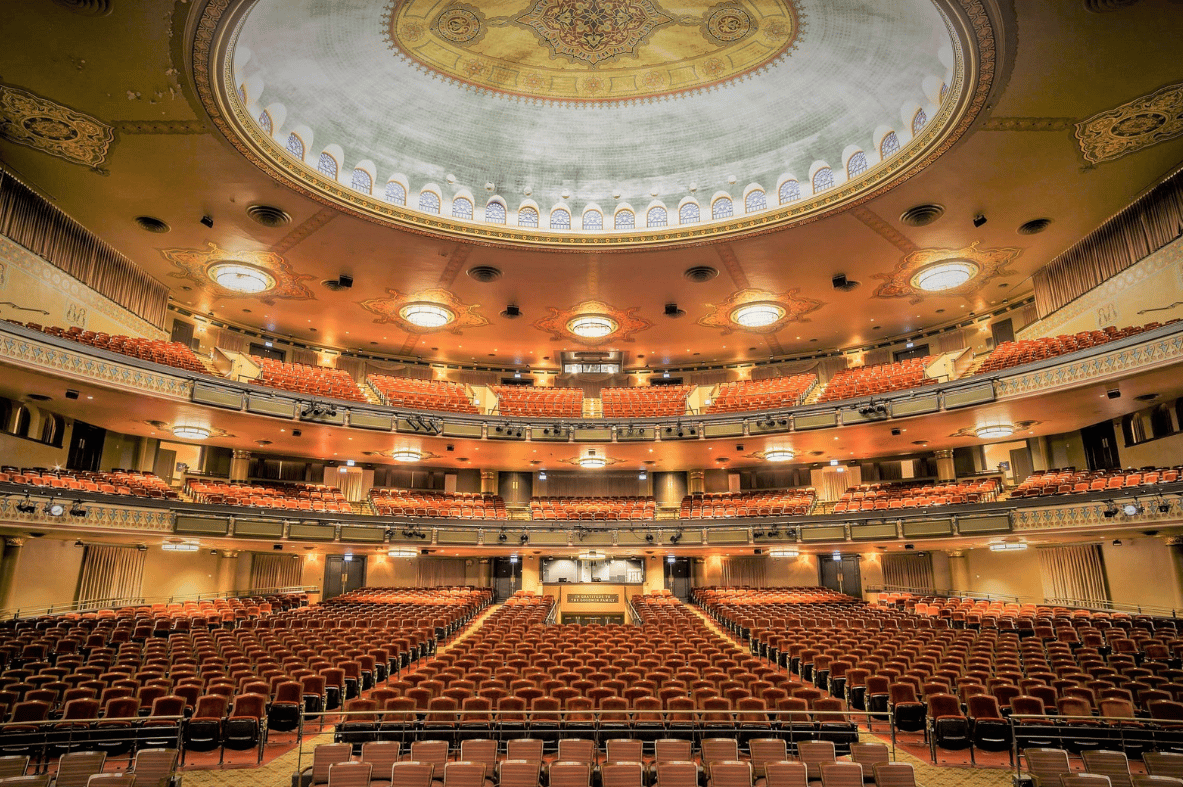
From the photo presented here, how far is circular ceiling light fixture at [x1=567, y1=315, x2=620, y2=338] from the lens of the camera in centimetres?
2028

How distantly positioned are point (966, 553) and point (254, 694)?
64.1 ft

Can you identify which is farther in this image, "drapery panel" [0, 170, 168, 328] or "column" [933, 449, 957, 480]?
"column" [933, 449, 957, 480]

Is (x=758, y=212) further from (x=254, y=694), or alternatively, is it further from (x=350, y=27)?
(x=254, y=694)

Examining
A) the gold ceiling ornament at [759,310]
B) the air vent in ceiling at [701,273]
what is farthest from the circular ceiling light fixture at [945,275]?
the air vent in ceiling at [701,273]

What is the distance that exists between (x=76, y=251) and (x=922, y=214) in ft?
63.0

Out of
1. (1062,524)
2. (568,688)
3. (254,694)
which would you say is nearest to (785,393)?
(1062,524)

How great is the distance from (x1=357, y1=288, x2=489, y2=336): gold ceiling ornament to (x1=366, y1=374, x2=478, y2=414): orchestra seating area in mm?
2238

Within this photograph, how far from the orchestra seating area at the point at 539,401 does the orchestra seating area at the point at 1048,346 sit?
12.0 m

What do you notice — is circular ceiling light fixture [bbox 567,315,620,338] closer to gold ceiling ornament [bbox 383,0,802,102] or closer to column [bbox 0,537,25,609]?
gold ceiling ornament [bbox 383,0,802,102]

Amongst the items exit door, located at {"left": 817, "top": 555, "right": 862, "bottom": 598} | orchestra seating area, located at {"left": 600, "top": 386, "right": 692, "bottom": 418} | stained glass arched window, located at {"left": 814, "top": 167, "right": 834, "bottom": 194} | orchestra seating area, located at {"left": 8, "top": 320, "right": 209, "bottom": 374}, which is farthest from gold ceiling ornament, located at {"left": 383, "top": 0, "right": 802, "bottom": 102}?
exit door, located at {"left": 817, "top": 555, "right": 862, "bottom": 598}

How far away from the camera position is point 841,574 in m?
22.0

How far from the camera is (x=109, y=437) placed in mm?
17859

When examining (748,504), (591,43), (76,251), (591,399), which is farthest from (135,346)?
(748,504)

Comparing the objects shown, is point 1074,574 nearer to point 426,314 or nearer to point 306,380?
point 426,314
